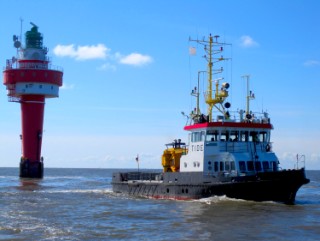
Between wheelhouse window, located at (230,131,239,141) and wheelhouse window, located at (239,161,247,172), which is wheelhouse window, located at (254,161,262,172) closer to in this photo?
wheelhouse window, located at (239,161,247,172)

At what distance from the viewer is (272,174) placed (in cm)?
2911

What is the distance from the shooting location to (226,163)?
31188mm

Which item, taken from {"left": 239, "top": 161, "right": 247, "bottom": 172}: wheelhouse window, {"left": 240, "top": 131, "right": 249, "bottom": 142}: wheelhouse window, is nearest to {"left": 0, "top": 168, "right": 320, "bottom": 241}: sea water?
{"left": 239, "top": 161, "right": 247, "bottom": 172}: wheelhouse window

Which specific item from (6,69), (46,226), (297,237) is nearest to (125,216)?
(46,226)

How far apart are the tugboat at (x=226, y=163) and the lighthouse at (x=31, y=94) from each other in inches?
1333

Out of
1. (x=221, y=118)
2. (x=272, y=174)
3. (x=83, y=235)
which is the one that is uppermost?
(x=221, y=118)

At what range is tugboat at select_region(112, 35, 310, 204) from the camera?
29359 mm

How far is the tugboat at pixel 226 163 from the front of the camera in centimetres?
2936

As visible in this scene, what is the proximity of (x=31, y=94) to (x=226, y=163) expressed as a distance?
40217 mm

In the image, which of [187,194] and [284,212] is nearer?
[284,212]

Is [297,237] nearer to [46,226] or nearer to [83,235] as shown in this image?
[83,235]

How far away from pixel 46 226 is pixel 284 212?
461 inches

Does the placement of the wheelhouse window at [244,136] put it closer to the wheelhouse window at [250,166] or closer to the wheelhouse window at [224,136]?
the wheelhouse window at [224,136]

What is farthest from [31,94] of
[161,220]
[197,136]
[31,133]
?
[161,220]
